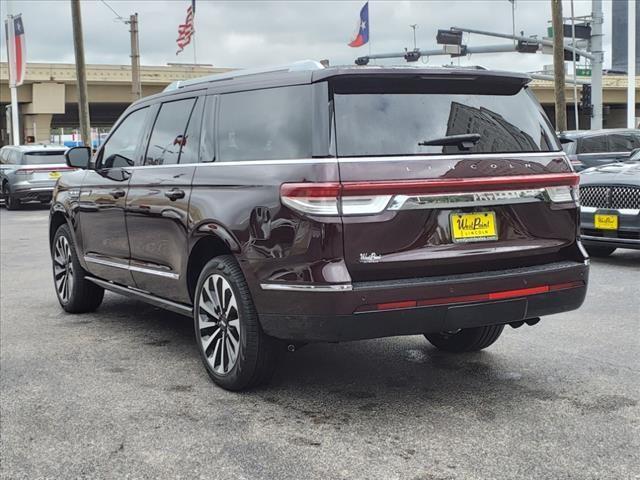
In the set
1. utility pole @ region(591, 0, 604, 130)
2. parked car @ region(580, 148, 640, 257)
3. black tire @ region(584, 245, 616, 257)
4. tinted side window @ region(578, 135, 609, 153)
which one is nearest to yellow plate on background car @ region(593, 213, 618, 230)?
parked car @ region(580, 148, 640, 257)

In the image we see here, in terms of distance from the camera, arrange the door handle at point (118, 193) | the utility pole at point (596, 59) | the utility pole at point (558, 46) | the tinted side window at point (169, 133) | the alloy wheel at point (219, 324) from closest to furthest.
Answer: the alloy wheel at point (219, 324)
the tinted side window at point (169, 133)
the door handle at point (118, 193)
the utility pole at point (558, 46)
the utility pole at point (596, 59)

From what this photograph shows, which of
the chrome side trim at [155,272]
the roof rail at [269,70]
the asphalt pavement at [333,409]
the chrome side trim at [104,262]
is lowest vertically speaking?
the asphalt pavement at [333,409]

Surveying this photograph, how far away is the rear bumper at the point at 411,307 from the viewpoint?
13.0 ft

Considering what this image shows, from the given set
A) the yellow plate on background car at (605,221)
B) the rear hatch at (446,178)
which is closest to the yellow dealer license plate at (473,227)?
the rear hatch at (446,178)

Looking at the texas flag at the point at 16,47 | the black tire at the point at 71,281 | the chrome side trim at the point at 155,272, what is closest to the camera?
the chrome side trim at the point at 155,272

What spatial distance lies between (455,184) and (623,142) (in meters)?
12.8

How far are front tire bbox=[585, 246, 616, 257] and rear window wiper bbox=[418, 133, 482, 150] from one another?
6.83 metres

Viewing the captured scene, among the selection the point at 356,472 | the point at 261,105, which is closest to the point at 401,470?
the point at 356,472

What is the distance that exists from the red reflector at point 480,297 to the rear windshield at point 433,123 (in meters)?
0.75

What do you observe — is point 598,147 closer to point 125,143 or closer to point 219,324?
point 125,143

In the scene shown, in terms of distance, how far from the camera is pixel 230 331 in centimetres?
463

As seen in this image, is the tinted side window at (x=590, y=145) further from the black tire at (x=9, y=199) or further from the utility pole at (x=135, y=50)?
the utility pole at (x=135, y=50)

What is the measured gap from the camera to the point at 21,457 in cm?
376

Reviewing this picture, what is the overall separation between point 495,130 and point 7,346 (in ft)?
12.6
